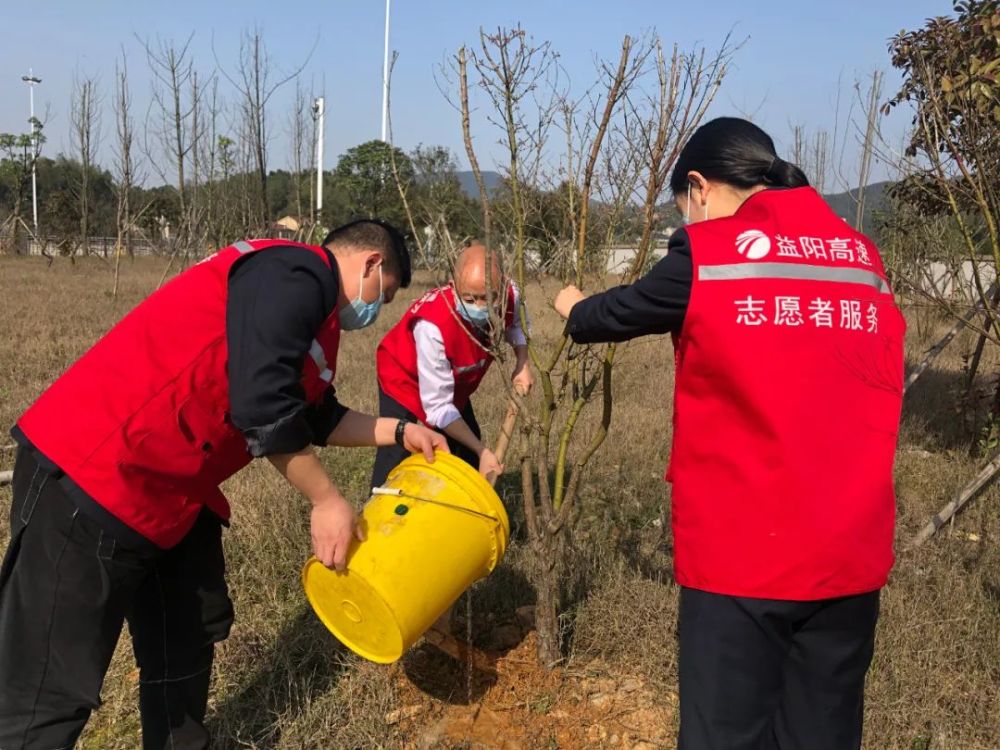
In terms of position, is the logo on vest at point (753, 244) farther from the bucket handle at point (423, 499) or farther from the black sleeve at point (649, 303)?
the bucket handle at point (423, 499)

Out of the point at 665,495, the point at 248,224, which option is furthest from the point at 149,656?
the point at 248,224

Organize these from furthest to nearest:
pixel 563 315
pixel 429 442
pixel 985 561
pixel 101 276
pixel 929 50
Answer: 1. pixel 101 276
2. pixel 929 50
3. pixel 985 561
4. pixel 429 442
5. pixel 563 315

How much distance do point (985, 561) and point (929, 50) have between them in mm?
2880

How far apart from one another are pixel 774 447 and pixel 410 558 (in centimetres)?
97

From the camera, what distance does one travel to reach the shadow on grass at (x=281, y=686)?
2.38 m

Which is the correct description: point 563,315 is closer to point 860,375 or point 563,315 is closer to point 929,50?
point 860,375

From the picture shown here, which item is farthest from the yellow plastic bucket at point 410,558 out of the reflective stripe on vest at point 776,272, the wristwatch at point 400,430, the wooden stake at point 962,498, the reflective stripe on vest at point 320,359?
the wooden stake at point 962,498

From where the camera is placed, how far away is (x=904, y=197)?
5734 mm

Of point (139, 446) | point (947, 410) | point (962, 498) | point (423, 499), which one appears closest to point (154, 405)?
point (139, 446)

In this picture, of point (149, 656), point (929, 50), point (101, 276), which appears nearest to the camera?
point (149, 656)

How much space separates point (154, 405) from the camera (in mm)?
1687

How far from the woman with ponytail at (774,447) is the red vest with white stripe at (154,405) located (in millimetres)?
848

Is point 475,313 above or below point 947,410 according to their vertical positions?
above

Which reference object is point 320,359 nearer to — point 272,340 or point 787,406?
point 272,340
